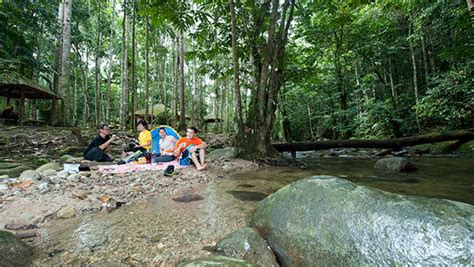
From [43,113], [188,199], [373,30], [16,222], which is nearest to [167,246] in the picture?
[188,199]

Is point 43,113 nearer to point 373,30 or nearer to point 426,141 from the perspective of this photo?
point 373,30

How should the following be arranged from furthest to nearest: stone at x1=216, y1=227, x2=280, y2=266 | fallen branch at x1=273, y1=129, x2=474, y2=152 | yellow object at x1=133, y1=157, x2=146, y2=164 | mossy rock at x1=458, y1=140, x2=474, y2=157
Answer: fallen branch at x1=273, y1=129, x2=474, y2=152 → mossy rock at x1=458, y1=140, x2=474, y2=157 → yellow object at x1=133, y1=157, x2=146, y2=164 → stone at x1=216, y1=227, x2=280, y2=266

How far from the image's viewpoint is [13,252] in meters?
2.03

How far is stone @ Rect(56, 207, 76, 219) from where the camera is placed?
9.90 feet

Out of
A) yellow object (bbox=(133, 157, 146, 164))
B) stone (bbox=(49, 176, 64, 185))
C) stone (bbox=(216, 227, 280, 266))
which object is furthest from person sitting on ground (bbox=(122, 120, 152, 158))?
stone (bbox=(216, 227, 280, 266))

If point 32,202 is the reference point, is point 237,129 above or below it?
above

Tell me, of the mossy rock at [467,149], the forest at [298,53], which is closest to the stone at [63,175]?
the forest at [298,53]

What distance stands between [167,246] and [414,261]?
77.2 inches

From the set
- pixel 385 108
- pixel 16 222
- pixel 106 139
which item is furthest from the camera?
pixel 385 108

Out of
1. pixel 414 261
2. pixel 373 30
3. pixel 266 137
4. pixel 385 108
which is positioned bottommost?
pixel 414 261

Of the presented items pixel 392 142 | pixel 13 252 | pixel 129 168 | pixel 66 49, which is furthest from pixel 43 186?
pixel 392 142

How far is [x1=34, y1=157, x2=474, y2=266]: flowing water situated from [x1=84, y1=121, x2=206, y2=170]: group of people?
1356mm

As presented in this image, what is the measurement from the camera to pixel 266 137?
24.9 ft

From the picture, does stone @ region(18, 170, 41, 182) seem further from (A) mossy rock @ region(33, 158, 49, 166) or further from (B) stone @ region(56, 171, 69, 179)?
(A) mossy rock @ region(33, 158, 49, 166)
